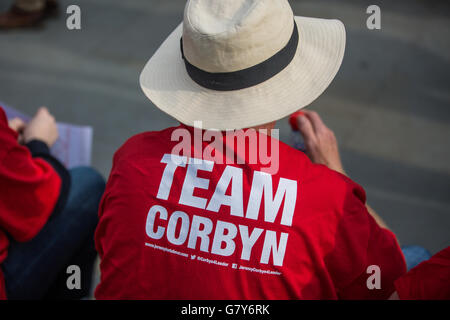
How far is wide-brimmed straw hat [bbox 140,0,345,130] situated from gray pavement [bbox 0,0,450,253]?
1373 millimetres

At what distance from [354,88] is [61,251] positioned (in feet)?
6.83

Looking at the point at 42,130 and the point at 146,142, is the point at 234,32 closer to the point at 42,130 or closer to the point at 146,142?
the point at 146,142

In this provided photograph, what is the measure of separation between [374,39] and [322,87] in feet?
7.23

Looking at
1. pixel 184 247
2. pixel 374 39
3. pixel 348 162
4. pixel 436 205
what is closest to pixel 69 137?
pixel 184 247

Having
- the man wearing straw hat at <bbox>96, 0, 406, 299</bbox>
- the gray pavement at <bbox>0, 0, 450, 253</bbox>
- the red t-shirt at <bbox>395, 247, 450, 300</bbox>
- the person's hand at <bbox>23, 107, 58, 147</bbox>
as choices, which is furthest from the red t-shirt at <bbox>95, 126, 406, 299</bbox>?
the gray pavement at <bbox>0, 0, 450, 253</bbox>

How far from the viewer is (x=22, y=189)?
1581 mm

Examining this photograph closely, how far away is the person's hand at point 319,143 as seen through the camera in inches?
65.5

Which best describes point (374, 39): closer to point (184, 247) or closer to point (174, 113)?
point (174, 113)

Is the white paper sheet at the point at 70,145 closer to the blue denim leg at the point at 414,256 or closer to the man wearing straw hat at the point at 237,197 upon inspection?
the man wearing straw hat at the point at 237,197

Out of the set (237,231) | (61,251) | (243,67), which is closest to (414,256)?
(237,231)

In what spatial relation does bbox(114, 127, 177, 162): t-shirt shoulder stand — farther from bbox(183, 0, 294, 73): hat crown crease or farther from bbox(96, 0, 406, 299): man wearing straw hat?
bbox(183, 0, 294, 73): hat crown crease

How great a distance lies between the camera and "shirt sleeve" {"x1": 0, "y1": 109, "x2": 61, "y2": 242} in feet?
5.04

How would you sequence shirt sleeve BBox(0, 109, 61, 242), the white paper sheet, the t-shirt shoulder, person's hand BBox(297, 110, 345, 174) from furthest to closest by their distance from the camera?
the white paper sheet < person's hand BBox(297, 110, 345, 174) < shirt sleeve BBox(0, 109, 61, 242) < the t-shirt shoulder

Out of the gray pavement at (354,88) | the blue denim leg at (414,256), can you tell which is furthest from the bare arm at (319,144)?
the gray pavement at (354,88)
